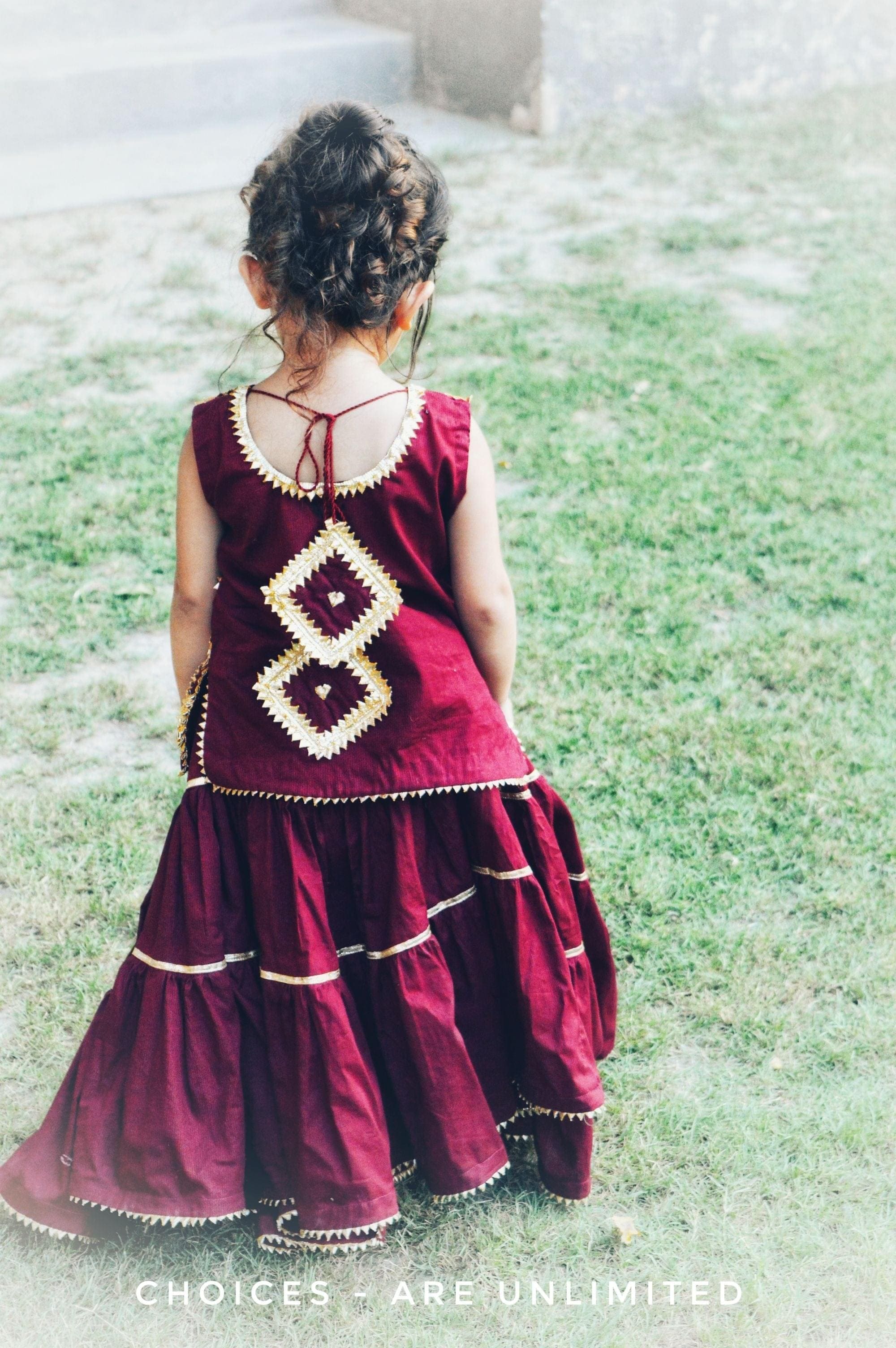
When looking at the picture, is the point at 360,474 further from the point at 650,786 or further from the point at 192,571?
the point at 650,786

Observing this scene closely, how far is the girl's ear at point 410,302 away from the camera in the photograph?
1694 mm

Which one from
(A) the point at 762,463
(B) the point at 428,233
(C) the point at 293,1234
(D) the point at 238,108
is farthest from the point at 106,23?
(C) the point at 293,1234

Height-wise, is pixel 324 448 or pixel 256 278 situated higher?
pixel 256 278

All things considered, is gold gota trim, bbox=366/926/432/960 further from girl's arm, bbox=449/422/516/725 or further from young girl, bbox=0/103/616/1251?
girl's arm, bbox=449/422/516/725

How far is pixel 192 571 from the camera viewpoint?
1.84 m

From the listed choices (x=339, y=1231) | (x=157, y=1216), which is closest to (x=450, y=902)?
(x=339, y=1231)

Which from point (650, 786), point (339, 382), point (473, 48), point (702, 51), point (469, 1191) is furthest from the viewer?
point (702, 51)

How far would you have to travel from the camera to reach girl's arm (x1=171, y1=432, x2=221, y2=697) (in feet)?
5.85

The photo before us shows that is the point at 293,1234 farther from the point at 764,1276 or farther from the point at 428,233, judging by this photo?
the point at 428,233

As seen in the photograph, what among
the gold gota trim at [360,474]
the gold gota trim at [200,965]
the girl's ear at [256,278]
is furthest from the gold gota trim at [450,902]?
the girl's ear at [256,278]

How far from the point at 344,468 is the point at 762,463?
2.78 metres

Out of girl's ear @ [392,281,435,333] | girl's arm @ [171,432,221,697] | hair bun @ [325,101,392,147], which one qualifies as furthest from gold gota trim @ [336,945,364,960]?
hair bun @ [325,101,392,147]

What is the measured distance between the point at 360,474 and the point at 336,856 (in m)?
0.54

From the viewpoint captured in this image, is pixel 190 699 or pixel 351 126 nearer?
pixel 351 126
